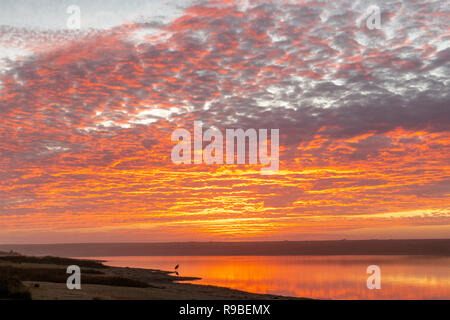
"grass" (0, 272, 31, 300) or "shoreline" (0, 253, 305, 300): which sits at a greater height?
"grass" (0, 272, 31, 300)

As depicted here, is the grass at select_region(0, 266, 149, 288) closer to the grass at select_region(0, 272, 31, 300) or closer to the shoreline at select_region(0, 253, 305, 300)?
the shoreline at select_region(0, 253, 305, 300)

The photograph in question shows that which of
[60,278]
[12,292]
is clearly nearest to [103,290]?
[60,278]

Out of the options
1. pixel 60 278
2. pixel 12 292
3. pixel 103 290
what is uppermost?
pixel 12 292

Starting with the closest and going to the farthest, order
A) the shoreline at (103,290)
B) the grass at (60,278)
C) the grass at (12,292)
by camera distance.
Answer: the grass at (12,292) < the shoreline at (103,290) < the grass at (60,278)

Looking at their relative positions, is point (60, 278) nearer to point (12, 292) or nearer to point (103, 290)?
point (103, 290)

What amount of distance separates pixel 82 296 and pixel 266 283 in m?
42.1

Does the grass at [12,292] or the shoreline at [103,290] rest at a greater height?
the grass at [12,292]

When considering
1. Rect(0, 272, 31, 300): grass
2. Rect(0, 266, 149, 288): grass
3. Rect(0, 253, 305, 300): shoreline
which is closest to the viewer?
Rect(0, 272, 31, 300): grass

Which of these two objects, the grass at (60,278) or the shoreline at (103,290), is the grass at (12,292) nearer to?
the shoreline at (103,290)

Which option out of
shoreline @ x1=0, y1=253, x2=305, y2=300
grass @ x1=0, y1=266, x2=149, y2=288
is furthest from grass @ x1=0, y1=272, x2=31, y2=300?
grass @ x1=0, y1=266, x2=149, y2=288

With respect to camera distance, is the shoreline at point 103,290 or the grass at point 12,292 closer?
the grass at point 12,292

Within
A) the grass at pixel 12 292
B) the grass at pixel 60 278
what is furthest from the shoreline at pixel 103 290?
the grass at pixel 12 292

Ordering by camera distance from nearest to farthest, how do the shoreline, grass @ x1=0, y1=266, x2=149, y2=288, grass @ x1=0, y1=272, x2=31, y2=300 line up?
grass @ x1=0, y1=272, x2=31, y2=300
the shoreline
grass @ x1=0, y1=266, x2=149, y2=288
